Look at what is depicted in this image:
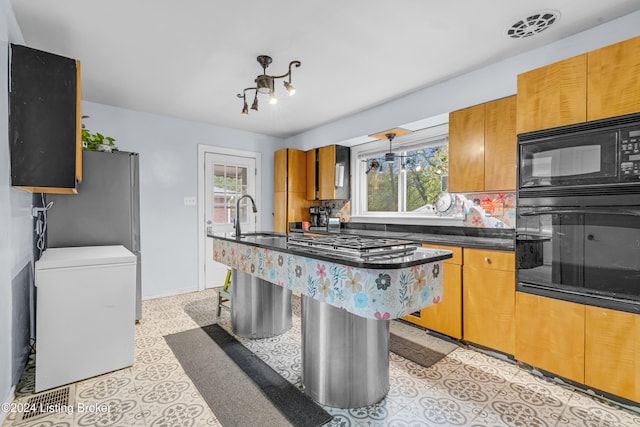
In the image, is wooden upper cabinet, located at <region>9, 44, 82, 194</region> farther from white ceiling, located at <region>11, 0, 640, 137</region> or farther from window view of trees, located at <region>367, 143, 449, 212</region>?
window view of trees, located at <region>367, 143, 449, 212</region>

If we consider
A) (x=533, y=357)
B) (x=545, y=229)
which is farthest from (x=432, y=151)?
(x=533, y=357)

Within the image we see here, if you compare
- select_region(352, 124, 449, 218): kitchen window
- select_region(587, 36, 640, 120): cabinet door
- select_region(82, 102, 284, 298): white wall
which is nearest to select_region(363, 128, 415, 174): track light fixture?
select_region(352, 124, 449, 218): kitchen window

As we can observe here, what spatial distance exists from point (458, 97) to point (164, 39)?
8.62 ft

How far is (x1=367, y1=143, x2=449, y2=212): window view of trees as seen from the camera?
11.9 feet

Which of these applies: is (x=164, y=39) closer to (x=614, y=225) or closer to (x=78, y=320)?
(x=78, y=320)

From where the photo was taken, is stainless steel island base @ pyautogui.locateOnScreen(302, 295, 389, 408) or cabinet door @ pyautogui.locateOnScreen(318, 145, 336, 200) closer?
stainless steel island base @ pyautogui.locateOnScreen(302, 295, 389, 408)

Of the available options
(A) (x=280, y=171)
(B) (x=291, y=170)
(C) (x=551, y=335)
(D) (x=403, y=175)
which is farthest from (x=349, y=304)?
(A) (x=280, y=171)

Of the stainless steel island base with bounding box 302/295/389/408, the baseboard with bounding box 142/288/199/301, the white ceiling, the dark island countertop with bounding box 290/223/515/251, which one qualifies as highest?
the white ceiling

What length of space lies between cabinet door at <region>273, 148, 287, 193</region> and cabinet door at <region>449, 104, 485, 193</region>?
2632mm

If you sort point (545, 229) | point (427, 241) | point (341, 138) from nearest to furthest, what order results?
point (545, 229), point (427, 241), point (341, 138)

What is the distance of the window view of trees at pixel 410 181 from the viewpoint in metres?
3.63

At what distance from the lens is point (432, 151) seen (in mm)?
3691

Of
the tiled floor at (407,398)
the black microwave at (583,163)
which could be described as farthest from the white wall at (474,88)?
the tiled floor at (407,398)

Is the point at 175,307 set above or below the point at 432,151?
below
